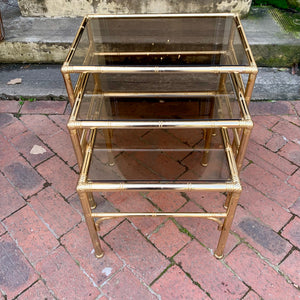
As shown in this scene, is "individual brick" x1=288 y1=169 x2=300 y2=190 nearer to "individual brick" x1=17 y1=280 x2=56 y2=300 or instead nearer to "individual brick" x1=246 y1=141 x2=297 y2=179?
"individual brick" x1=246 y1=141 x2=297 y2=179

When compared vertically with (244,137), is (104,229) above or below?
below

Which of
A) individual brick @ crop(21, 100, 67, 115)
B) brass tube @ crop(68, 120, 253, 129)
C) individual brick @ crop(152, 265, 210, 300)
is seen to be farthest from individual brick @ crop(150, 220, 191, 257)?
individual brick @ crop(21, 100, 67, 115)

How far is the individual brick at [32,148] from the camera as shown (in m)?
2.41

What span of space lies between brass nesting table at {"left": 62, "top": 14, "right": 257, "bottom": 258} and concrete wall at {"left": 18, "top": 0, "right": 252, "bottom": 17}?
1.17 m

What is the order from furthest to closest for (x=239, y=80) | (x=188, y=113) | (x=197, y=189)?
(x=188, y=113), (x=239, y=80), (x=197, y=189)

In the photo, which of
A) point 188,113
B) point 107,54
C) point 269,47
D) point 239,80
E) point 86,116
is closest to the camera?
point 86,116

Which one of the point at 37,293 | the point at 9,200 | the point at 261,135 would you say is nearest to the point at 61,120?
the point at 9,200

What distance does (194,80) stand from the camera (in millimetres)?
1957

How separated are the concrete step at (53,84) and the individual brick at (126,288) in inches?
68.4

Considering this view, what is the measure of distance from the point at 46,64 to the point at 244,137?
2.42 meters

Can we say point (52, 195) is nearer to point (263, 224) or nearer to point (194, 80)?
point (194, 80)

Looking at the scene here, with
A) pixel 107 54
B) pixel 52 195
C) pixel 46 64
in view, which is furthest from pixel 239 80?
pixel 46 64

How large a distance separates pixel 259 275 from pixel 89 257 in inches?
38.2

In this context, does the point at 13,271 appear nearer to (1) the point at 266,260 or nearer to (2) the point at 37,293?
(2) the point at 37,293
